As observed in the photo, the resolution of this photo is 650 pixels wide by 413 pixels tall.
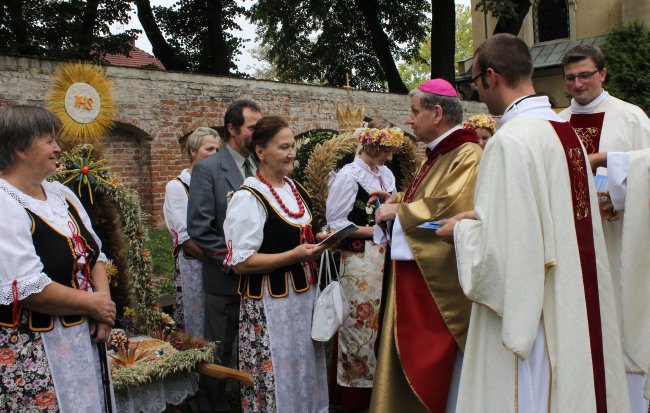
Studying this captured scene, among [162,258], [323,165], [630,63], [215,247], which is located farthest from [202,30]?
[215,247]

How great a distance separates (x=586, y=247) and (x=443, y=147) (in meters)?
1.09

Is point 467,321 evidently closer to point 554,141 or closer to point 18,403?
point 554,141

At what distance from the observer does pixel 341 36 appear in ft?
71.1

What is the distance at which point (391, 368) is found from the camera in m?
3.38

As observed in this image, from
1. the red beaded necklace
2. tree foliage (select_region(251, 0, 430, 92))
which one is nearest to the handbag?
the red beaded necklace

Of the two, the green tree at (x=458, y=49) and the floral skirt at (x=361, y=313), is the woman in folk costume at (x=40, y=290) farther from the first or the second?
the green tree at (x=458, y=49)

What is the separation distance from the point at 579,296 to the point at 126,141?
9.40 metres

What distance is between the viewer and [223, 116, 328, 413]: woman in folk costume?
335 cm

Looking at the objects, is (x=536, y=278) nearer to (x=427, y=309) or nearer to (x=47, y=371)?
(x=427, y=309)

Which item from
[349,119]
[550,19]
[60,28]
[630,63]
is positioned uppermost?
[550,19]

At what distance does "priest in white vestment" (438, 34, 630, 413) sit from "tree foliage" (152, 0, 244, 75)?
15042 millimetres

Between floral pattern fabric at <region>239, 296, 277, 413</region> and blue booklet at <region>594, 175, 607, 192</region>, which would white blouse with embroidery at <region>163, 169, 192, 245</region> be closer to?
floral pattern fabric at <region>239, 296, 277, 413</region>

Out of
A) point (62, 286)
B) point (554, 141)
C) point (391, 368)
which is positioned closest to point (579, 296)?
point (554, 141)

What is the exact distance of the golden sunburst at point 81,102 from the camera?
3.71 meters
